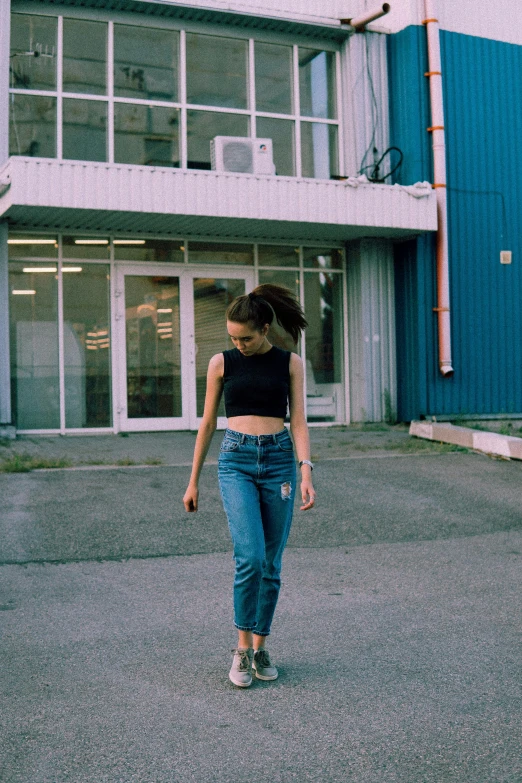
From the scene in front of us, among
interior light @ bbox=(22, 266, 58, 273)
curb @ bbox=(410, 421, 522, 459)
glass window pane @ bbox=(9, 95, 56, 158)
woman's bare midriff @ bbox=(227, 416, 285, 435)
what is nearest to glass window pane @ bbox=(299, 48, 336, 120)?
glass window pane @ bbox=(9, 95, 56, 158)

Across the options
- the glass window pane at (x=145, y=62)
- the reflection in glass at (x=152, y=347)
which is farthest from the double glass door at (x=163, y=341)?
the glass window pane at (x=145, y=62)

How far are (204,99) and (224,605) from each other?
437 inches

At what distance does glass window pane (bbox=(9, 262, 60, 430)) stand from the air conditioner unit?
3.15 metres

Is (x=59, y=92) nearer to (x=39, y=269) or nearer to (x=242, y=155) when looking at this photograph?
(x=39, y=269)

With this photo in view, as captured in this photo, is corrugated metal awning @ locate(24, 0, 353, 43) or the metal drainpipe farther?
the metal drainpipe

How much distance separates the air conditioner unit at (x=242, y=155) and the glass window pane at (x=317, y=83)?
1.90m

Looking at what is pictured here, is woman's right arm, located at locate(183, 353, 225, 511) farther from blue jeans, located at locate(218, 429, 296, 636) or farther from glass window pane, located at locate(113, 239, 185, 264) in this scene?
glass window pane, located at locate(113, 239, 185, 264)

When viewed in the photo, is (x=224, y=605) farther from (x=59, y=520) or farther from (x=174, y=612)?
(x=59, y=520)

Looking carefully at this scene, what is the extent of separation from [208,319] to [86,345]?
2.14 meters

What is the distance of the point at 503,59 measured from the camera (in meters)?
16.0

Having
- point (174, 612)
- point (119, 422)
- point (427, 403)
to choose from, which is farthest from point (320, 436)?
point (174, 612)

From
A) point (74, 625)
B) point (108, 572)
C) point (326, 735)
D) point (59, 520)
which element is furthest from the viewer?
point (59, 520)

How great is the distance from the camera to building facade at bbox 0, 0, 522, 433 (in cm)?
1371

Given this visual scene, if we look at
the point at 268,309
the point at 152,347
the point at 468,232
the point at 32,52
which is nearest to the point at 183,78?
the point at 32,52
